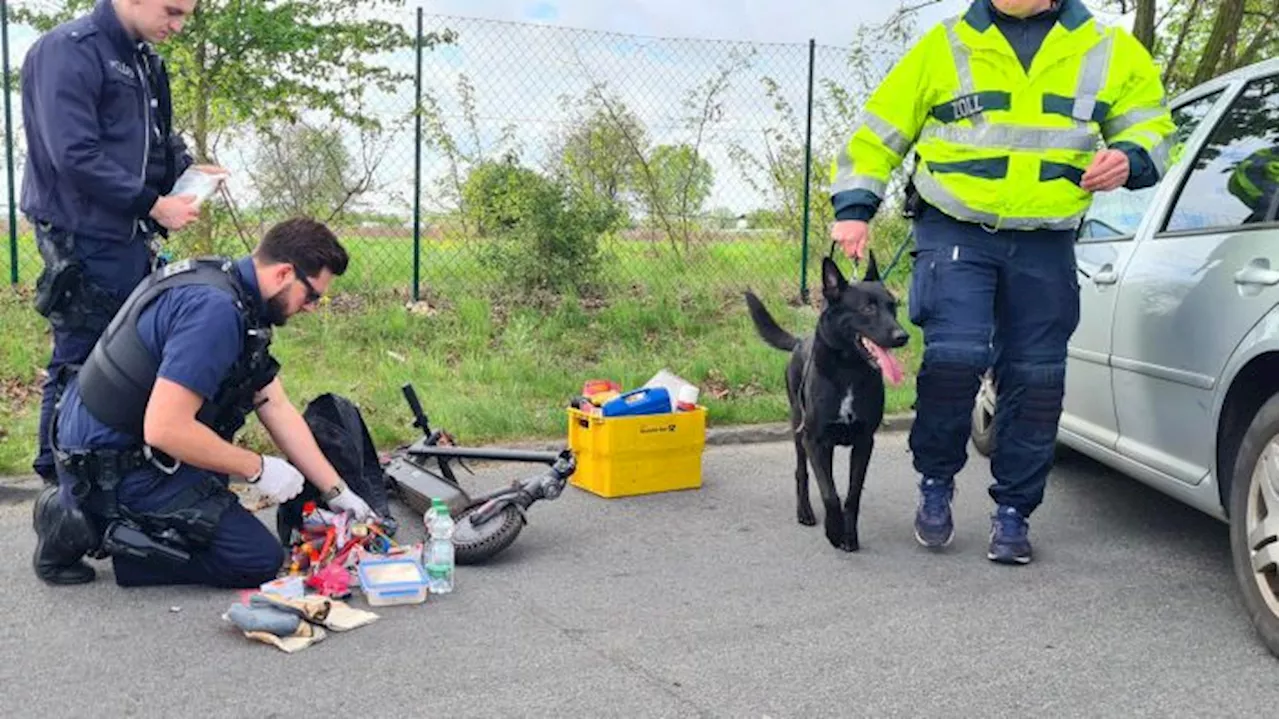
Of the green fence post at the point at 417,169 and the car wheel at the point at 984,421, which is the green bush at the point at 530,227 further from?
the car wheel at the point at 984,421

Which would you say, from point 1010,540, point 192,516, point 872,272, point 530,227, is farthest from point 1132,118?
point 530,227

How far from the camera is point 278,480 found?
11.5 feet

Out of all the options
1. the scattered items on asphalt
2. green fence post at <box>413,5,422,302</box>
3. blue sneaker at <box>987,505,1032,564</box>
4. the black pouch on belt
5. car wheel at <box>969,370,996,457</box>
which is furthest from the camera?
green fence post at <box>413,5,422,302</box>

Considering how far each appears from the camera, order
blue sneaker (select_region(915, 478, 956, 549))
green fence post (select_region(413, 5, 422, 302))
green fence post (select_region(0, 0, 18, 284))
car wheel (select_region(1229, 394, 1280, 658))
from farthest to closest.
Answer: green fence post (select_region(413, 5, 422, 302)) → green fence post (select_region(0, 0, 18, 284)) → blue sneaker (select_region(915, 478, 956, 549)) → car wheel (select_region(1229, 394, 1280, 658))

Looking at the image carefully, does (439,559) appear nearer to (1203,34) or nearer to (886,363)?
(886,363)

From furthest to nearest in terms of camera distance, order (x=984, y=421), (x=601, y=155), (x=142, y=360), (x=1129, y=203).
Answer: (x=601, y=155), (x=984, y=421), (x=1129, y=203), (x=142, y=360)

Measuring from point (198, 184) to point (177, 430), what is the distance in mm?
1156

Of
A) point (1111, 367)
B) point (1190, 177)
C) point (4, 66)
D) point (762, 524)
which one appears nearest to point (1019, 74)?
point (1190, 177)

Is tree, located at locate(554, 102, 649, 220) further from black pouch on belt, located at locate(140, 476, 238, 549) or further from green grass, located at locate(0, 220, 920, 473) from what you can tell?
black pouch on belt, located at locate(140, 476, 238, 549)

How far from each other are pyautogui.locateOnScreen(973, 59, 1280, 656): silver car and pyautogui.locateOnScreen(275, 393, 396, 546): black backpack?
2.35 metres

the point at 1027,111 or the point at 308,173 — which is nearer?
the point at 1027,111

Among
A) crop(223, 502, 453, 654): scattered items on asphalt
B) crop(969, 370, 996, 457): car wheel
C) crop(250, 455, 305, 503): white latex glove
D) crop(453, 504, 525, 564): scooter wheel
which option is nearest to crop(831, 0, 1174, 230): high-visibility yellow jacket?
crop(969, 370, 996, 457): car wheel

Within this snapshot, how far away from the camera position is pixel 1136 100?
3.65 meters

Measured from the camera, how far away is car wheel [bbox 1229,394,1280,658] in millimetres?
2945
